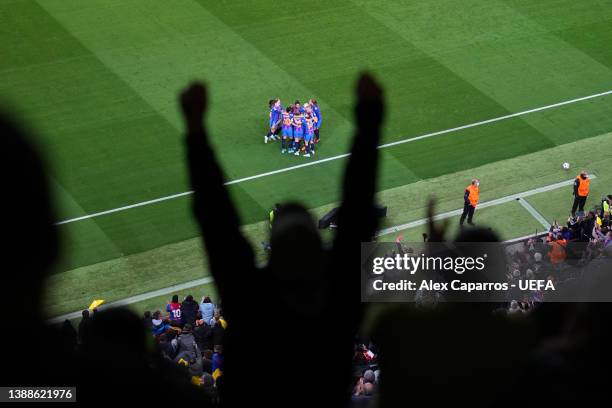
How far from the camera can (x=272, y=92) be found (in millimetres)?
26719

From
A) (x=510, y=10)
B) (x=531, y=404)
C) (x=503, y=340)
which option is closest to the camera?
(x=531, y=404)

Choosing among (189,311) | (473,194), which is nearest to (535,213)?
(473,194)

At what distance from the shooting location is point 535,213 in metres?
22.7

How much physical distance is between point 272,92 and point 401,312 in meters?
23.5

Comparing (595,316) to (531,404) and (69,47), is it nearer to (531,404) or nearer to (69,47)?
(531,404)

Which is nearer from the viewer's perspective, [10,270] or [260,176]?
[10,270]

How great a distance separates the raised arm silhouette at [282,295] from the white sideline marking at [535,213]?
19.1m

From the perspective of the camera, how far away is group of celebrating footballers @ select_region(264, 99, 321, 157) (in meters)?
24.0

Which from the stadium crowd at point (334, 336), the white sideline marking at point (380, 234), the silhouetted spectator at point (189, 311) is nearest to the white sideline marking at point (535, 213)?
the white sideline marking at point (380, 234)

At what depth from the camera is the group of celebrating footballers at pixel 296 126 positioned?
24031 mm

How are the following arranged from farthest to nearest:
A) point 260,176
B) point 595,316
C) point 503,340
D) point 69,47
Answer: point 69,47 < point 260,176 < point 503,340 < point 595,316

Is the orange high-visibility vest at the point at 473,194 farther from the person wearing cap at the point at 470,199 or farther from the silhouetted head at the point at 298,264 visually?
the silhouetted head at the point at 298,264

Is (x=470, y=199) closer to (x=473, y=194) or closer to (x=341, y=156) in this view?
(x=473, y=194)

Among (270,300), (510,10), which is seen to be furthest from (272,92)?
(270,300)
